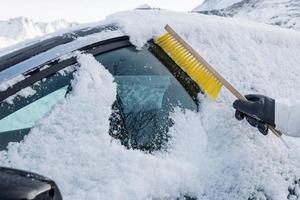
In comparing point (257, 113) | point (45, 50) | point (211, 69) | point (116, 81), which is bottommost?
point (257, 113)

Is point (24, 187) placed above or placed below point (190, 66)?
above

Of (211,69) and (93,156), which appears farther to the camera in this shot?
(211,69)

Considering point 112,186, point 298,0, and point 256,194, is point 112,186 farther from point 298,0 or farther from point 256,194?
point 298,0

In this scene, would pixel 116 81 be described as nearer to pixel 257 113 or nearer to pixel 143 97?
pixel 143 97

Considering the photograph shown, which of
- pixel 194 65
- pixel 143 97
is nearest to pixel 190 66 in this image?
pixel 194 65

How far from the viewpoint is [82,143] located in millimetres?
1596

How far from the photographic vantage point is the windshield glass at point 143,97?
1.76m

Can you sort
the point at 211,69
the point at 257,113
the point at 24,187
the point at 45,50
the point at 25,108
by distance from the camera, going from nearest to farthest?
the point at 24,187 → the point at 25,108 → the point at 45,50 → the point at 257,113 → the point at 211,69

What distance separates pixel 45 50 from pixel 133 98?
0.35 meters

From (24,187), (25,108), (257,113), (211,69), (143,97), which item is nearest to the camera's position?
(24,187)

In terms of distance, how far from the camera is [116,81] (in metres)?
1.82

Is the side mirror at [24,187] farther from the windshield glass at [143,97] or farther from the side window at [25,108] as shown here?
the windshield glass at [143,97]

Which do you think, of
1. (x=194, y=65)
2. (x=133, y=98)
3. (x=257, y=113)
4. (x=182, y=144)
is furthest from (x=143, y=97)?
(x=257, y=113)

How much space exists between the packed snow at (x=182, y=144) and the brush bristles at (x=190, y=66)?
4 cm
